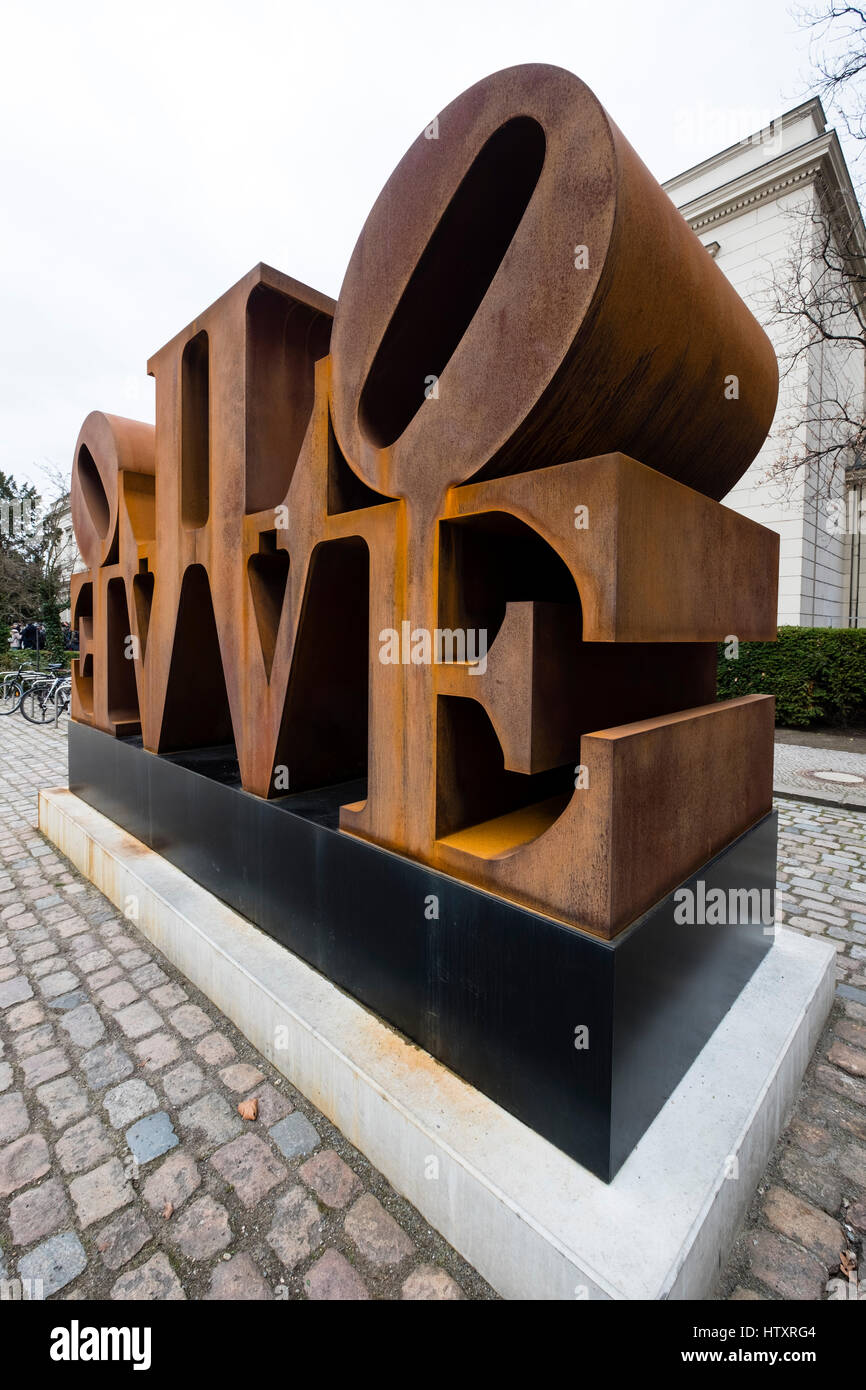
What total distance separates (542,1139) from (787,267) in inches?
738

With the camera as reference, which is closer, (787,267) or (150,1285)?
(150,1285)

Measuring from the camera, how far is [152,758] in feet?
15.1

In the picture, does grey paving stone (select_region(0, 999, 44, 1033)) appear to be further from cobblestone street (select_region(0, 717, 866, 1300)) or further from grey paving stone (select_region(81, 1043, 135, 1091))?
grey paving stone (select_region(81, 1043, 135, 1091))

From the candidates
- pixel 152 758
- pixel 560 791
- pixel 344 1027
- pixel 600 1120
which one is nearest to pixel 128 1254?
pixel 344 1027

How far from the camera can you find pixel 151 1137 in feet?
8.16

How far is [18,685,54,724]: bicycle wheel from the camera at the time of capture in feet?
46.4

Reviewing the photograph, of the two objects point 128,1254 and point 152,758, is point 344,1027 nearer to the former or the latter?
point 128,1254

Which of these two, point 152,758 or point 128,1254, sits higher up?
point 152,758

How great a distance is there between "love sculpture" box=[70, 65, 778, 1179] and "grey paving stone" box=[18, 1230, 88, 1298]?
4.07ft

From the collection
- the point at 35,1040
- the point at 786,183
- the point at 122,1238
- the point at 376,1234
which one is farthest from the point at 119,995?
the point at 786,183

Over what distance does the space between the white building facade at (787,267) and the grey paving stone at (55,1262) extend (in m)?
15.9

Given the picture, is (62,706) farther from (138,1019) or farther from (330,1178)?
(330,1178)

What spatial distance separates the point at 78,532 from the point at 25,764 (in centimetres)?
538

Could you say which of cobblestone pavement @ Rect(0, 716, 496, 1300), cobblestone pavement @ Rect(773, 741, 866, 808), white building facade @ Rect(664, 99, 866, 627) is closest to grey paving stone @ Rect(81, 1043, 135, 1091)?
cobblestone pavement @ Rect(0, 716, 496, 1300)
